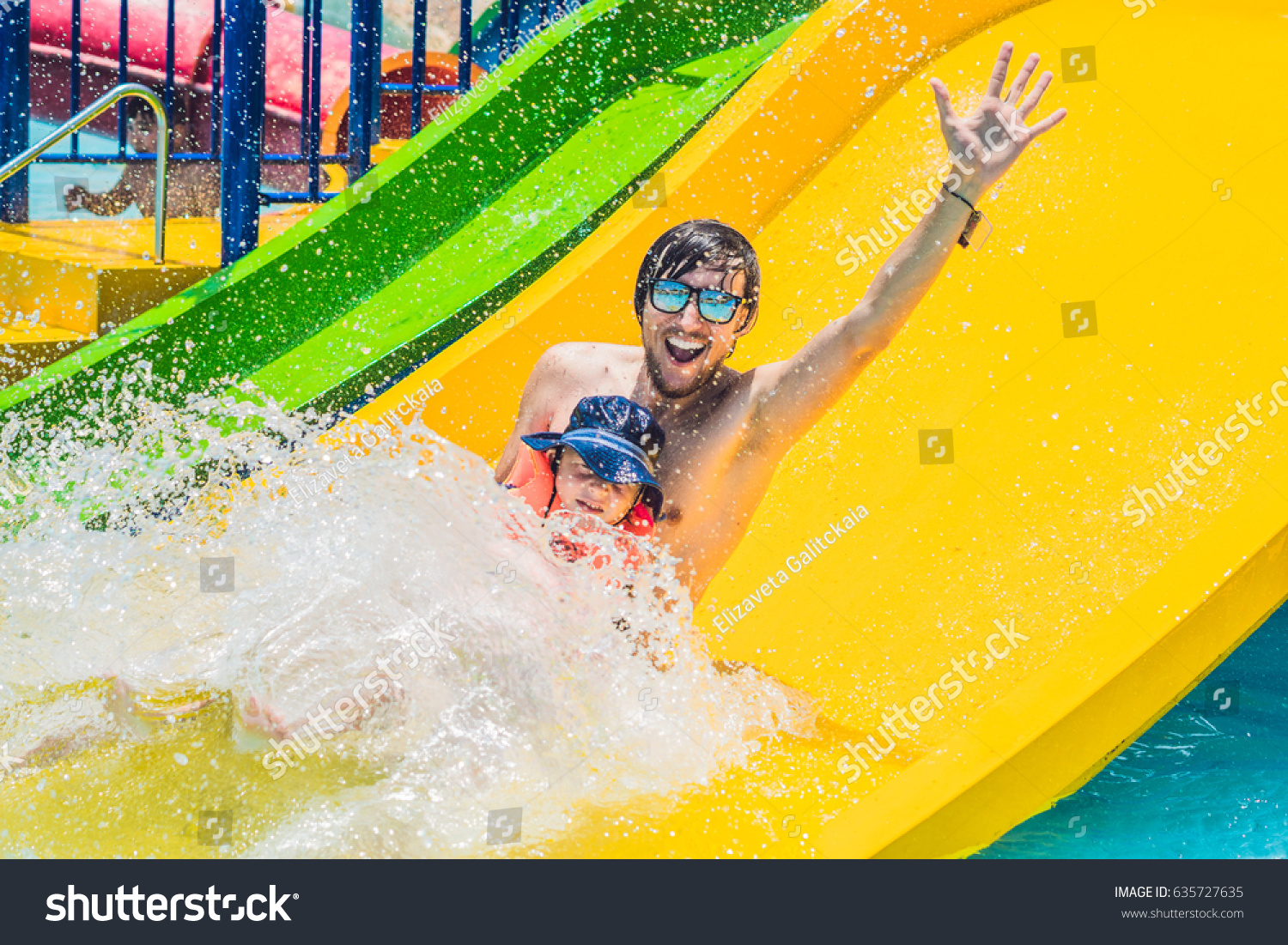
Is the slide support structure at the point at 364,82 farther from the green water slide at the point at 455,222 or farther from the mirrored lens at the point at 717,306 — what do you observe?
→ the mirrored lens at the point at 717,306

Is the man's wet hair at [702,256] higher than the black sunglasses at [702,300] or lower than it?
higher

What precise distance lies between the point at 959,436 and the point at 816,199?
2.37 ft

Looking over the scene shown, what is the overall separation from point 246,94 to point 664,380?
5.54 ft

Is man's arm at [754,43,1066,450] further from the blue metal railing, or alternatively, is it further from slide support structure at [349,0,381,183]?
slide support structure at [349,0,381,183]

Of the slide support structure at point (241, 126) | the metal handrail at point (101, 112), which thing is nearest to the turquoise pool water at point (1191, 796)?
the slide support structure at point (241, 126)

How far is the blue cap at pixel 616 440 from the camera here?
2.40 m

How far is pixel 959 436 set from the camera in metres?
2.83

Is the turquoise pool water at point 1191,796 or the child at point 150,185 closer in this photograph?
the turquoise pool water at point 1191,796

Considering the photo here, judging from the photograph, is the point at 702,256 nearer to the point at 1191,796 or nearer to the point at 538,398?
the point at 538,398

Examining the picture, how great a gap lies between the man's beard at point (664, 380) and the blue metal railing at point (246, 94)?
4.86 ft

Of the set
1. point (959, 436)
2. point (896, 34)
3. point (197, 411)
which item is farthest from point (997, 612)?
point (197, 411)

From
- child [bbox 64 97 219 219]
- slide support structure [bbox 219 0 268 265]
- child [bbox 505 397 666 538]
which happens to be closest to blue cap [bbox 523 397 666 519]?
child [bbox 505 397 666 538]

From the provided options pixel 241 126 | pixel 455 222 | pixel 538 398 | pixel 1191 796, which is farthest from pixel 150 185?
pixel 1191 796
